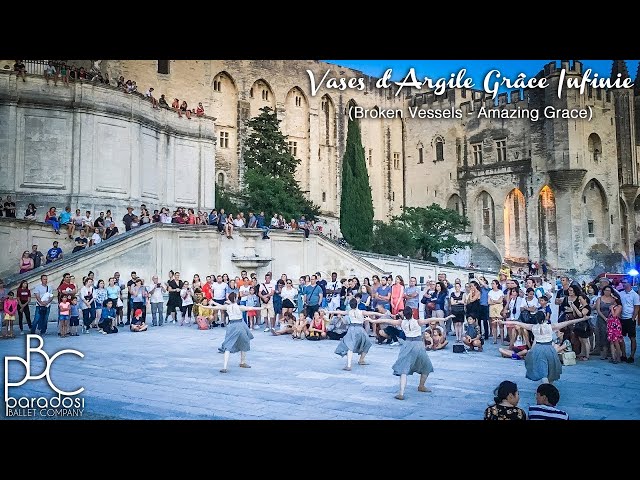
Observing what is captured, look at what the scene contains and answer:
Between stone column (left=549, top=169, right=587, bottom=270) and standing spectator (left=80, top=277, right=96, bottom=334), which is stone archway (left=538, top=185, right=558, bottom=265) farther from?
standing spectator (left=80, top=277, right=96, bottom=334)

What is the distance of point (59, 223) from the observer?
14320 millimetres

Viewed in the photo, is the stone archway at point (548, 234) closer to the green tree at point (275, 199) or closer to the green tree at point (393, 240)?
the green tree at point (393, 240)

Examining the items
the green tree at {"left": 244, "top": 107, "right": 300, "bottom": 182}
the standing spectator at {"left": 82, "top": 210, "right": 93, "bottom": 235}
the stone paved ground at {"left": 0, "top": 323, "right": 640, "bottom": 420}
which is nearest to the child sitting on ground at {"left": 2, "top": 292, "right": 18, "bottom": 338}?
the stone paved ground at {"left": 0, "top": 323, "right": 640, "bottom": 420}

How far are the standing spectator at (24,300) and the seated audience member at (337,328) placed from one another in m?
5.36

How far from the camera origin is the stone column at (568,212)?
→ 1225cm

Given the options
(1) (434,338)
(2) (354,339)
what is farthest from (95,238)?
(1) (434,338)

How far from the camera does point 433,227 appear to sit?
1697 centimetres

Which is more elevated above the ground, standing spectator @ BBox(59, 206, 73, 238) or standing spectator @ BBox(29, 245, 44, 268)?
standing spectator @ BBox(59, 206, 73, 238)

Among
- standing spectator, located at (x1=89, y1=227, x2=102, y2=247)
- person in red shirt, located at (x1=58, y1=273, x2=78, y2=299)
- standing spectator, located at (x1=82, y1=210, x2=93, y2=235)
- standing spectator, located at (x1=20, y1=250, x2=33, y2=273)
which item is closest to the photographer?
person in red shirt, located at (x1=58, y1=273, x2=78, y2=299)

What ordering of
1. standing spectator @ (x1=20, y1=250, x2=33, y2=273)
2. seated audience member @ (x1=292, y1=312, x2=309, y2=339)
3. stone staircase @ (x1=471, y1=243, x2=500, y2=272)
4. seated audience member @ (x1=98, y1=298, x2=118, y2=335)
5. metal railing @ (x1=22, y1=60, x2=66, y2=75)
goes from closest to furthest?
seated audience member @ (x1=98, y1=298, x2=118, y2=335)
seated audience member @ (x1=292, y1=312, x2=309, y2=339)
standing spectator @ (x1=20, y1=250, x2=33, y2=273)
stone staircase @ (x1=471, y1=243, x2=500, y2=272)
metal railing @ (x1=22, y1=60, x2=66, y2=75)

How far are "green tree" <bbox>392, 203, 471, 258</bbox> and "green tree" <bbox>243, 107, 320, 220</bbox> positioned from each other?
3.20 m

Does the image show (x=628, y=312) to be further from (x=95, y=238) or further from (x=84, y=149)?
(x=84, y=149)

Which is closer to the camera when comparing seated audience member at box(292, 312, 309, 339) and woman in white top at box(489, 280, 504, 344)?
woman in white top at box(489, 280, 504, 344)

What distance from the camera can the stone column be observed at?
482 inches
